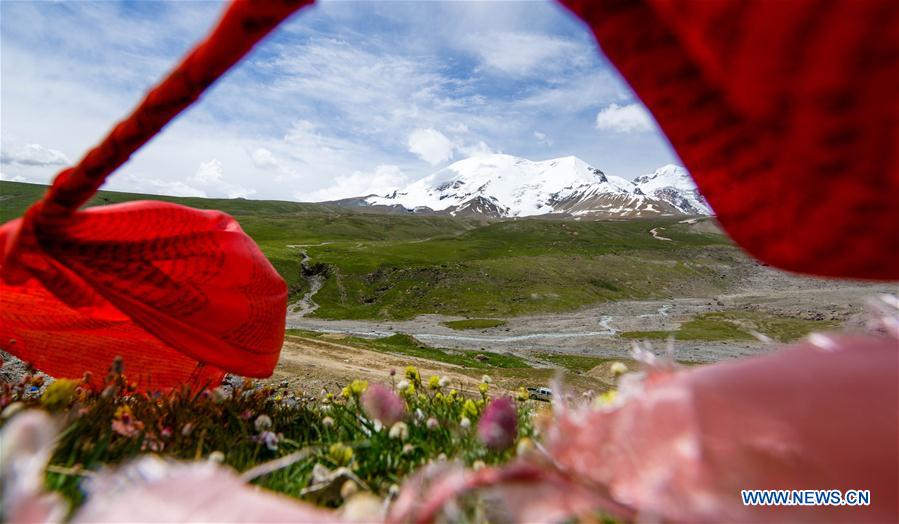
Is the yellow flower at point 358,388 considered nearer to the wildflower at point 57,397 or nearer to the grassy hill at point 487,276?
the wildflower at point 57,397

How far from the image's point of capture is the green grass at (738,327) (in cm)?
5453

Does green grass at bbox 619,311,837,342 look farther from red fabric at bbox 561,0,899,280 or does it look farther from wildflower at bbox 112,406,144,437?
red fabric at bbox 561,0,899,280

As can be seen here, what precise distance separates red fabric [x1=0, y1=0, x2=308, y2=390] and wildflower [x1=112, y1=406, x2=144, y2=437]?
0.65m

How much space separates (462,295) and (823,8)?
71.7 meters

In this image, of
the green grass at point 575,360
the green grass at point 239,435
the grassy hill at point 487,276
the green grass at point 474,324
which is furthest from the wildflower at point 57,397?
the grassy hill at point 487,276

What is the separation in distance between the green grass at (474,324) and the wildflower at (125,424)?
188 ft

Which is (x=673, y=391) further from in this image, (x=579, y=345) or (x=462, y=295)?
(x=462, y=295)

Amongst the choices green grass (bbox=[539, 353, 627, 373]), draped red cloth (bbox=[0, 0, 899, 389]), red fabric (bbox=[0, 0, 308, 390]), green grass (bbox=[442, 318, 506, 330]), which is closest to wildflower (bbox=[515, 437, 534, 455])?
draped red cloth (bbox=[0, 0, 899, 389])

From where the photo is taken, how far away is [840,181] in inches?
49.0

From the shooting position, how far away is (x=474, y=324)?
61.2m

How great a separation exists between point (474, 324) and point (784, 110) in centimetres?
6047

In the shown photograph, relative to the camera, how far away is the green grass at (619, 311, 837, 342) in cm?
5453

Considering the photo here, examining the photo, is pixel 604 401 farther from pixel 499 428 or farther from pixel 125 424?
pixel 125 424

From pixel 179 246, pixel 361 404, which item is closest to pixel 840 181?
pixel 361 404
